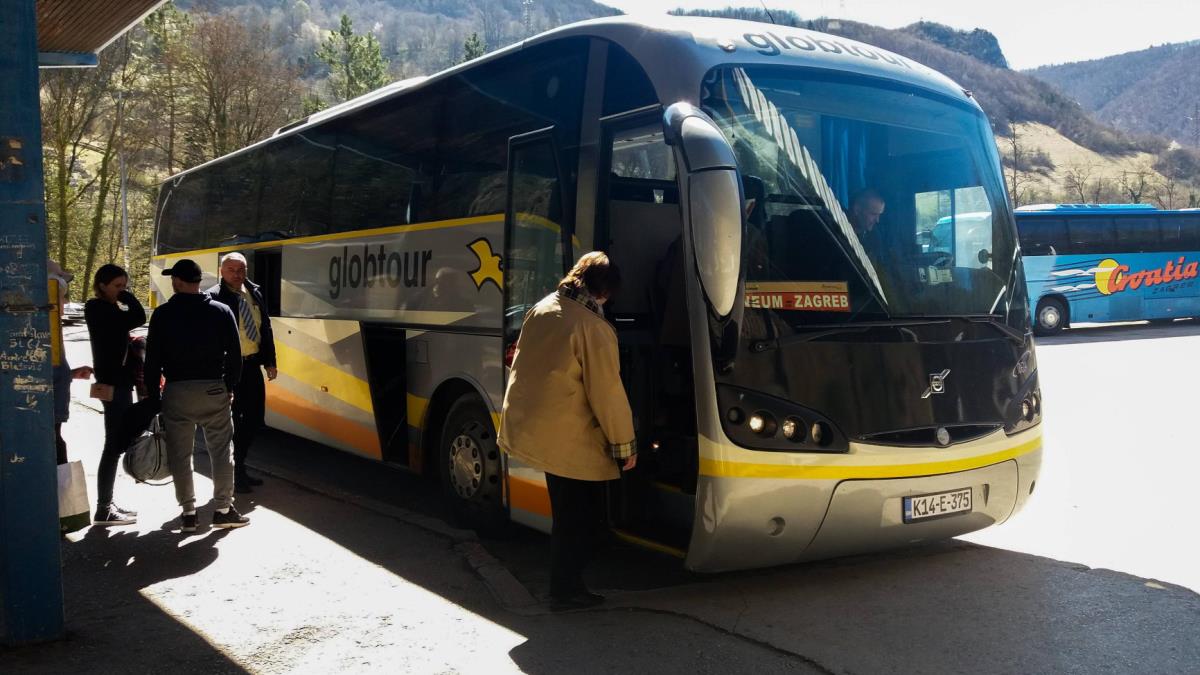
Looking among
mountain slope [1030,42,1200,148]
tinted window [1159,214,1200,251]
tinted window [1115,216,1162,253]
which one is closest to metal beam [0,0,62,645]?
tinted window [1115,216,1162,253]

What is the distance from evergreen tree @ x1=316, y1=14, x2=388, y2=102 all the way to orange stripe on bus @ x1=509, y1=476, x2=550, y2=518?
6032cm

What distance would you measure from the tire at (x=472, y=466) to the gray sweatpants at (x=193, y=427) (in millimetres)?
1476

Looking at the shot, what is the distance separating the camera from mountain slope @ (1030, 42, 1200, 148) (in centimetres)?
16862

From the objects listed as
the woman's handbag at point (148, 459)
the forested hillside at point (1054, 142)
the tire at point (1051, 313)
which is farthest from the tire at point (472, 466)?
the forested hillside at point (1054, 142)

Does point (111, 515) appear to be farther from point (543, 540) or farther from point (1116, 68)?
point (1116, 68)

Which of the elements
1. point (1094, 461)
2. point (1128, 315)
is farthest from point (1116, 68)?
point (1094, 461)

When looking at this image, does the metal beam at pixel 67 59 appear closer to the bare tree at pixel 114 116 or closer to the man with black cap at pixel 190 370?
the man with black cap at pixel 190 370

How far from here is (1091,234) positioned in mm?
25844

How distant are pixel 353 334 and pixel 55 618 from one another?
3904 mm

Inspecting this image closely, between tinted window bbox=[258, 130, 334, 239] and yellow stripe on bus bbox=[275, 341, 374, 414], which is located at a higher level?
tinted window bbox=[258, 130, 334, 239]

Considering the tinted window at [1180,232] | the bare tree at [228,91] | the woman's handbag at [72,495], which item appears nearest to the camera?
the woman's handbag at [72,495]

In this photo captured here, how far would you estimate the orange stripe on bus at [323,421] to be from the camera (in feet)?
27.2

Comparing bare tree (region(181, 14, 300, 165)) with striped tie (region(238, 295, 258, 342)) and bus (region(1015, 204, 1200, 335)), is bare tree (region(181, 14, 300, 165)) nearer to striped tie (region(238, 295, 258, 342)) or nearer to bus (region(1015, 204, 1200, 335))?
bus (region(1015, 204, 1200, 335))

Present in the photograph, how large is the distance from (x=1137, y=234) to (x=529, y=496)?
2519 cm
